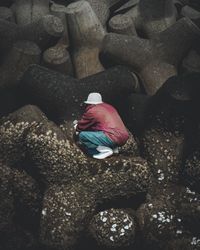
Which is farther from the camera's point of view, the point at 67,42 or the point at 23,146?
the point at 67,42

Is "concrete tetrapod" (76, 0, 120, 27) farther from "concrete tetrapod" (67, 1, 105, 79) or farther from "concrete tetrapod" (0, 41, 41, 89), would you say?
"concrete tetrapod" (0, 41, 41, 89)

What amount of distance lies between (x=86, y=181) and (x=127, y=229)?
246 mm

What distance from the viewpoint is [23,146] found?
213 cm

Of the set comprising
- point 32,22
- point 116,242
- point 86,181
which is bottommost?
point 116,242

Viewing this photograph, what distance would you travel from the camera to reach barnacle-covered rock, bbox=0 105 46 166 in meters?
2.12

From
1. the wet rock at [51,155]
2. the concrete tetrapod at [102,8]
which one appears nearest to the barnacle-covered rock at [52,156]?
the wet rock at [51,155]

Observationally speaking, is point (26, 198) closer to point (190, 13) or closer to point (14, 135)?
point (14, 135)

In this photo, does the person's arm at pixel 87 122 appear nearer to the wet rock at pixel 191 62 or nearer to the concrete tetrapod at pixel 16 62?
the concrete tetrapod at pixel 16 62

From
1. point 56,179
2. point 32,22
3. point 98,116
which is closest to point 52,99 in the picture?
point 98,116

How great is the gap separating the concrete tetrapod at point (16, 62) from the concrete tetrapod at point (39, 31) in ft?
0.28

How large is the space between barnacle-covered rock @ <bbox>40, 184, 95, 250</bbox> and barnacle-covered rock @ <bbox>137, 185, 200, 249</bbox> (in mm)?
224

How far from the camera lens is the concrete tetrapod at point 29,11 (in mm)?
2711

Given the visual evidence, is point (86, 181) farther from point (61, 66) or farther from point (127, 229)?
point (61, 66)

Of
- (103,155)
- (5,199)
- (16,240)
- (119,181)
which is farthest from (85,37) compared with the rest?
(16,240)
